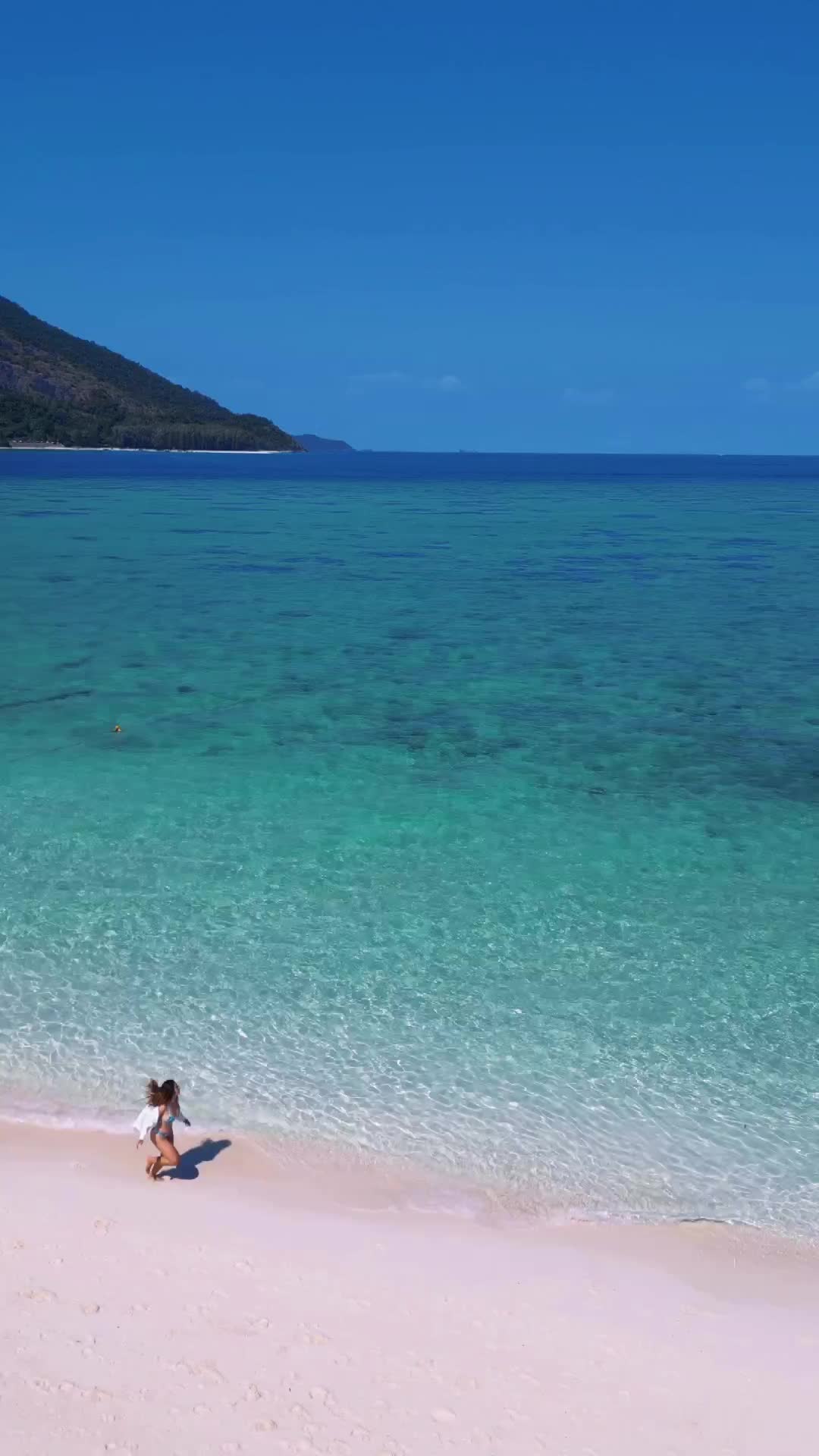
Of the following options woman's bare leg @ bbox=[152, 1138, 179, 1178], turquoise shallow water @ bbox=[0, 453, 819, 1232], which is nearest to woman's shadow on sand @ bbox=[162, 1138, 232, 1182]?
woman's bare leg @ bbox=[152, 1138, 179, 1178]

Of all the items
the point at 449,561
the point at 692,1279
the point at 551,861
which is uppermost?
the point at 449,561

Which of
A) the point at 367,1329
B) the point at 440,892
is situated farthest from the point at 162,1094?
the point at 440,892

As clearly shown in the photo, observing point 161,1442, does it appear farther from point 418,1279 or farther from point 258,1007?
point 258,1007

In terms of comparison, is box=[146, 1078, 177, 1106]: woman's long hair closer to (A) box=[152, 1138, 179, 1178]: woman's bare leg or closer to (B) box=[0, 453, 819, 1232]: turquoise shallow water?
(A) box=[152, 1138, 179, 1178]: woman's bare leg

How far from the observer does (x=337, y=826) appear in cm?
1697

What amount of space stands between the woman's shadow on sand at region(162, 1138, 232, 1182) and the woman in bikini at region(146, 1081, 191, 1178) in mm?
74

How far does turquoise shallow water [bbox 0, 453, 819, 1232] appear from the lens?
34.4 ft

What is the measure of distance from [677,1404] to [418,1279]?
1913 mm

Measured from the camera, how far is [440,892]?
14867 mm

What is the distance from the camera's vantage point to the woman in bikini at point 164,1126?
938 cm

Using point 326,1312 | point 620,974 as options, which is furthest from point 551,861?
Answer: point 326,1312

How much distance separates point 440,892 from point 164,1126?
5.96m

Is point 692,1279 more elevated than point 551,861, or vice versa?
point 551,861

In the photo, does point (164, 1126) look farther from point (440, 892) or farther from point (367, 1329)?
point (440, 892)
